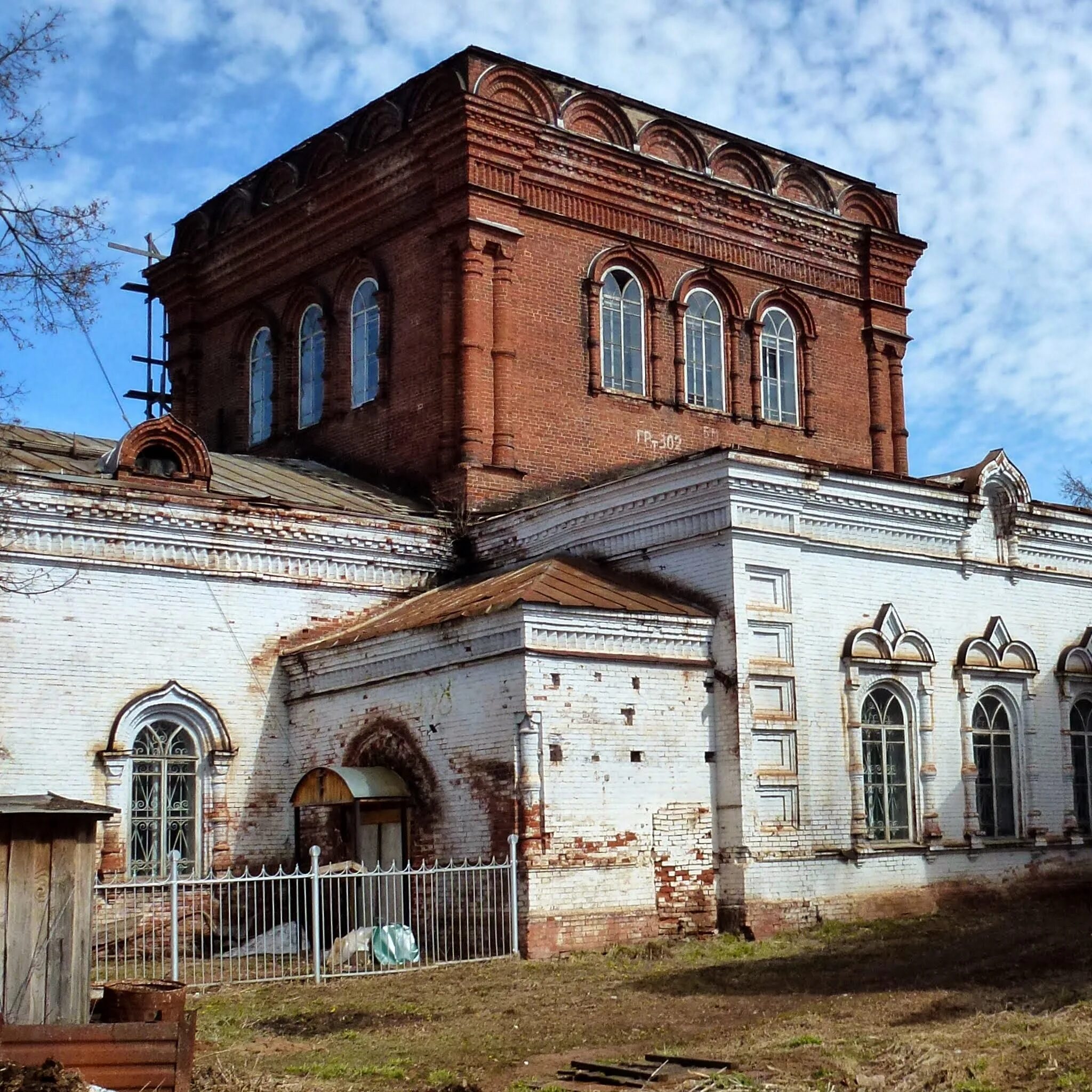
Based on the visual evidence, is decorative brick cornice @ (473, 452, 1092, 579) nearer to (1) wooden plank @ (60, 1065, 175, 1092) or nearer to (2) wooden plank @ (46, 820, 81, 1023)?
(2) wooden plank @ (46, 820, 81, 1023)

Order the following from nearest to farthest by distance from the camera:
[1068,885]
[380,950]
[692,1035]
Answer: [692,1035] < [380,950] < [1068,885]

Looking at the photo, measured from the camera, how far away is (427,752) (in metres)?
14.6

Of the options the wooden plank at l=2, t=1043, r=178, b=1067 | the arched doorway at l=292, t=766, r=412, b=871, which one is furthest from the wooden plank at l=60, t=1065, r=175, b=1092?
the arched doorway at l=292, t=766, r=412, b=871

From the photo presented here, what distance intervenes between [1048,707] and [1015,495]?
234cm

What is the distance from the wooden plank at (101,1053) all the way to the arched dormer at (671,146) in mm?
15065

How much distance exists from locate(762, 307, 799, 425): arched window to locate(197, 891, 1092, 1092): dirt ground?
8.69 meters

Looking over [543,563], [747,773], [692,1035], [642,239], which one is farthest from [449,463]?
[692,1035]

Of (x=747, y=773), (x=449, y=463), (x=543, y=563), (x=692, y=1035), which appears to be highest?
(x=449, y=463)

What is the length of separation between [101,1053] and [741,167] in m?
16.6

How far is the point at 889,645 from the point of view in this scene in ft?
51.6

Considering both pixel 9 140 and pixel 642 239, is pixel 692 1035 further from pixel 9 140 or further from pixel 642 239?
pixel 642 239

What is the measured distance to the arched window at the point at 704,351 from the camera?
20.3m

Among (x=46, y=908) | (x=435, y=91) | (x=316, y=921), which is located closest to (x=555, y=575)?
(x=316, y=921)

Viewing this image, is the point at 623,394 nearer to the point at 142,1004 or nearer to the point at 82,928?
the point at 142,1004
